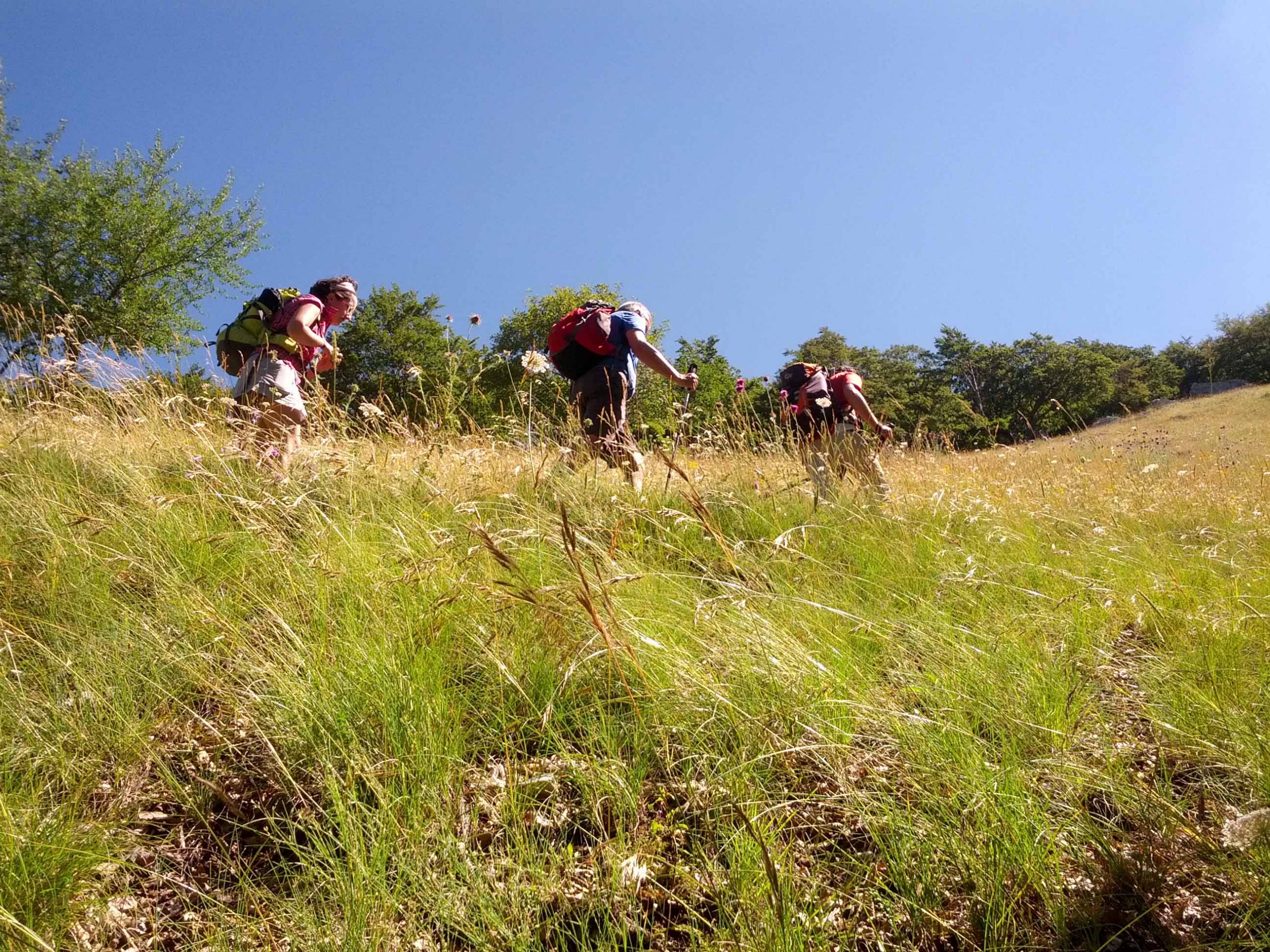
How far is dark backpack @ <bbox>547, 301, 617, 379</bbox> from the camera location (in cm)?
545

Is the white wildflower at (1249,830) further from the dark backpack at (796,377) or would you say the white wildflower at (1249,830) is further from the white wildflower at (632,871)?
the dark backpack at (796,377)

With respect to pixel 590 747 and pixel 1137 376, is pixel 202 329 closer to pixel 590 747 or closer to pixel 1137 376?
pixel 590 747

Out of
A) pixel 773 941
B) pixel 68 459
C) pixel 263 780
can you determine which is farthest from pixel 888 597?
pixel 68 459

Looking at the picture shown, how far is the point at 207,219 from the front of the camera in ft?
68.9

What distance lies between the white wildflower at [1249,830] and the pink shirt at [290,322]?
5054 millimetres

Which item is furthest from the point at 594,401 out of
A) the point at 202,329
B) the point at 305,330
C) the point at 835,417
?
the point at 202,329

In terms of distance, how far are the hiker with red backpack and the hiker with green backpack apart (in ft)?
5.55

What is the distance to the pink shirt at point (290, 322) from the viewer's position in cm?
475

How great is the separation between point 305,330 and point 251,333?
56cm

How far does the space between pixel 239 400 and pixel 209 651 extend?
11.1 feet

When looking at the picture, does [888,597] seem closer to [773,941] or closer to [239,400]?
[773,941]

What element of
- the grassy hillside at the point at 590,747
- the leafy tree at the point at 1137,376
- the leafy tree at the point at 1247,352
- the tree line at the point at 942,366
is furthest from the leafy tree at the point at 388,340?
the leafy tree at the point at 1247,352

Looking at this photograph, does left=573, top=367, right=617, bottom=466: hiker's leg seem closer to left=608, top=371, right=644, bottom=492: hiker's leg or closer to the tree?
left=608, top=371, right=644, bottom=492: hiker's leg

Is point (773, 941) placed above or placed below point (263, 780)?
below
